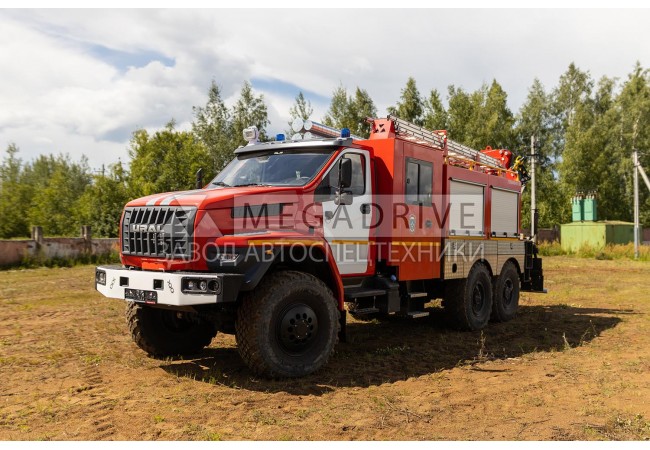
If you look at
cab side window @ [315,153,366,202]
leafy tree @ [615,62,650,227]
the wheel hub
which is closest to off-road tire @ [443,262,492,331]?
cab side window @ [315,153,366,202]

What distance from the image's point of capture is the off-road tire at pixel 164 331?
7.08 meters

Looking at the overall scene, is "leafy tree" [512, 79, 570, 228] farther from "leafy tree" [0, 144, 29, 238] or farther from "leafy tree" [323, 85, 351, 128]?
"leafy tree" [0, 144, 29, 238]

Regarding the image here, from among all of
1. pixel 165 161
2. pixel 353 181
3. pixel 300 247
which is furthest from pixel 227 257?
pixel 165 161

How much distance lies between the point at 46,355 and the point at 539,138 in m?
49.3

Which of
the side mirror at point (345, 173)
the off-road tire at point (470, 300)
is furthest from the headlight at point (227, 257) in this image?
the off-road tire at point (470, 300)

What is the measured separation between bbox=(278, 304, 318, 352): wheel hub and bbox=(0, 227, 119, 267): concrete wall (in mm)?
19753

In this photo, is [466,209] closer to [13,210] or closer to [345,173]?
[345,173]

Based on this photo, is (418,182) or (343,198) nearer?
(343,198)

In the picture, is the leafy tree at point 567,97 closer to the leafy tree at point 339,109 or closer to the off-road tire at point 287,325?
the leafy tree at point 339,109

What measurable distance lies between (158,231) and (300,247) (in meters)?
1.58

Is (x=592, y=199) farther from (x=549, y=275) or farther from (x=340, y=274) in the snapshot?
(x=340, y=274)

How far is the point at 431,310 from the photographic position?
11195 millimetres

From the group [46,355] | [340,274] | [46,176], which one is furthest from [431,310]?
[46,176]

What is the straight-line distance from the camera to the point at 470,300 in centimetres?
966
